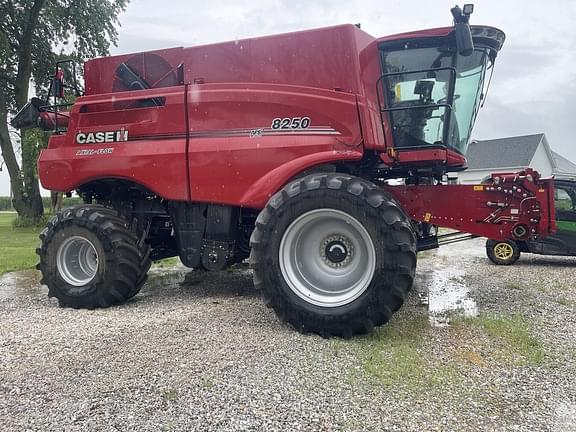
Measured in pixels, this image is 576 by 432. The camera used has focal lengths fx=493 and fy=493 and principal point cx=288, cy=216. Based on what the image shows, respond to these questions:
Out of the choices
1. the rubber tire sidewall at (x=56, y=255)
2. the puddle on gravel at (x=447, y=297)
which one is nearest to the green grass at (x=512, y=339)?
the puddle on gravel at (x=447, y=297)

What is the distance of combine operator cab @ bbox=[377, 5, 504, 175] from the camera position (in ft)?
16.9

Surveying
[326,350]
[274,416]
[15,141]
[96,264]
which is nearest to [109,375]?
[274,416]

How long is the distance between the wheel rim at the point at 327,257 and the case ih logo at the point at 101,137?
2.70 m

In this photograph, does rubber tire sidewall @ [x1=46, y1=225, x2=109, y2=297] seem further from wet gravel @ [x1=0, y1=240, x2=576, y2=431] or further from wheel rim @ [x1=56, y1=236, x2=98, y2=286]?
wet gravel @ [x1=0, y1=240, x2=576, y2=431]

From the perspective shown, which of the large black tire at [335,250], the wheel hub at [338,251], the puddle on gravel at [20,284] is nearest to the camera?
the large black tire at [335,250]

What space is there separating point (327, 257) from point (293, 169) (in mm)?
983

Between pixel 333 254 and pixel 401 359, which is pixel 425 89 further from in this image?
pixel 401 359

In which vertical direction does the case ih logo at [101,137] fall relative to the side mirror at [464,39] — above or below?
below

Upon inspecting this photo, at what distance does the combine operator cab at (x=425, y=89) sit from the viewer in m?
5.14

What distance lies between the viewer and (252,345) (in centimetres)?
403

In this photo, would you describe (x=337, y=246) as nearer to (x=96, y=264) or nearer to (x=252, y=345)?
(x=252, y=345)

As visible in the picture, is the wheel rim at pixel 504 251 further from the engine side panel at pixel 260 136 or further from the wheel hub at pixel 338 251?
the wheel hub at pixel 338 251

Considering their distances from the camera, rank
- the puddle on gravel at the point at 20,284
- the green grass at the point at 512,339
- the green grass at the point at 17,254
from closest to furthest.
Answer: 1. the green grass at the point at 512,339
2. the puddle on gravel at the point at 20,284
3. the green grass at the point at 17,254

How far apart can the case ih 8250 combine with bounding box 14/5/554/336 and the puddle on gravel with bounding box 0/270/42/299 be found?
1.32m
